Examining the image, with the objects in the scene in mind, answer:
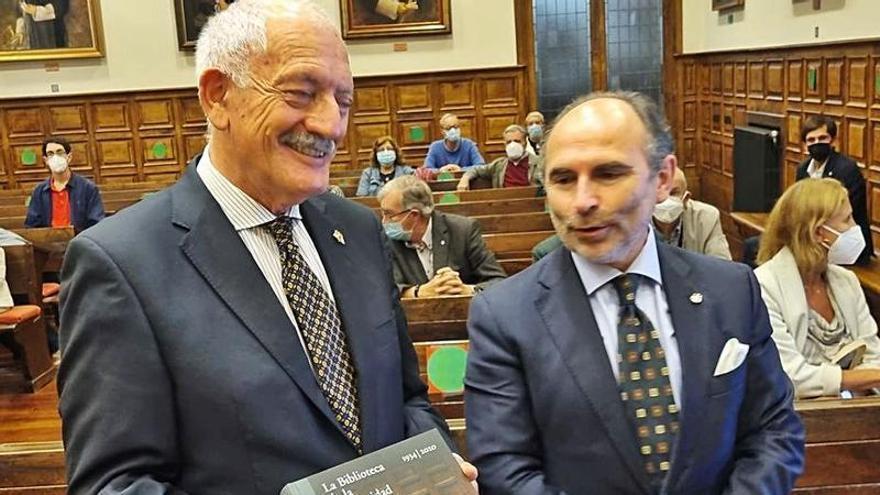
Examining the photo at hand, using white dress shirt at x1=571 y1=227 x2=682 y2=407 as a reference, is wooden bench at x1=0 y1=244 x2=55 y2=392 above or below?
below

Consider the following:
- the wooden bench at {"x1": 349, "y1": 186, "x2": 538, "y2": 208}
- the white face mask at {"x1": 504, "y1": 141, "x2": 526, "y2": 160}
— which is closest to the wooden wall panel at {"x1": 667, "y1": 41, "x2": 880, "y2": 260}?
the white face mask at {"x1": 504, "y1": 141, "x2": 526, "y2": 160}

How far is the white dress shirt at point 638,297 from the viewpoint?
153 cm

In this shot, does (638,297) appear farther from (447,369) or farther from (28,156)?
(28,156)

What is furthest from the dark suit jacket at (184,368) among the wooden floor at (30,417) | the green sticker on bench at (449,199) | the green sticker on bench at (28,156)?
the green sticker on bench at (28,156)

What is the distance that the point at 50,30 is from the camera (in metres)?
10.6

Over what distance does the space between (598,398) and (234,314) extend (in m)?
0.65

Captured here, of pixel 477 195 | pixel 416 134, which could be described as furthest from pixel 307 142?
pixel 416 134

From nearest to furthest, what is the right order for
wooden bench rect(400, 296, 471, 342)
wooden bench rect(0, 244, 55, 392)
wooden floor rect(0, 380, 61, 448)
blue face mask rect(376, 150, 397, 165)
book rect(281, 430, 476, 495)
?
book rect(281, 430, 476, 495), wooden bench rect(400, 296, 471, 342), wooden floor rect(0, 380, 61, 448), wooden bench rect(0, 244, 55, 392), blue face mask rect(376, 150, 397, 165)

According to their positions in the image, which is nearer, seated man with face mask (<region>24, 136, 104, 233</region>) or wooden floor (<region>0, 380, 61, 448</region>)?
wooden floor (<region>0, 380, 61, 448</region>)

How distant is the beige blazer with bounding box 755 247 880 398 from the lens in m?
2.71

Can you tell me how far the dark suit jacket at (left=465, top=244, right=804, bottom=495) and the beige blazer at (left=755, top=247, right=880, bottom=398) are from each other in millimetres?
1235

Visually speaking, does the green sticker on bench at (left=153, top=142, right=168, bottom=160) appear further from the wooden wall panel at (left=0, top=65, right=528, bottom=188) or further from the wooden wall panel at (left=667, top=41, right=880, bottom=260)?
the wooden wall panel at (left=667, top=41, right=880, bottom=260)

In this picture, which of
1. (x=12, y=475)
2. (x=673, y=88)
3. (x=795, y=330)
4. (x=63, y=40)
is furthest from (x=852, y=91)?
(x=63, y=40)

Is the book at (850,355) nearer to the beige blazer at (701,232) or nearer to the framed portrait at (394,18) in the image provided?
the beige blazer at (701,232)
